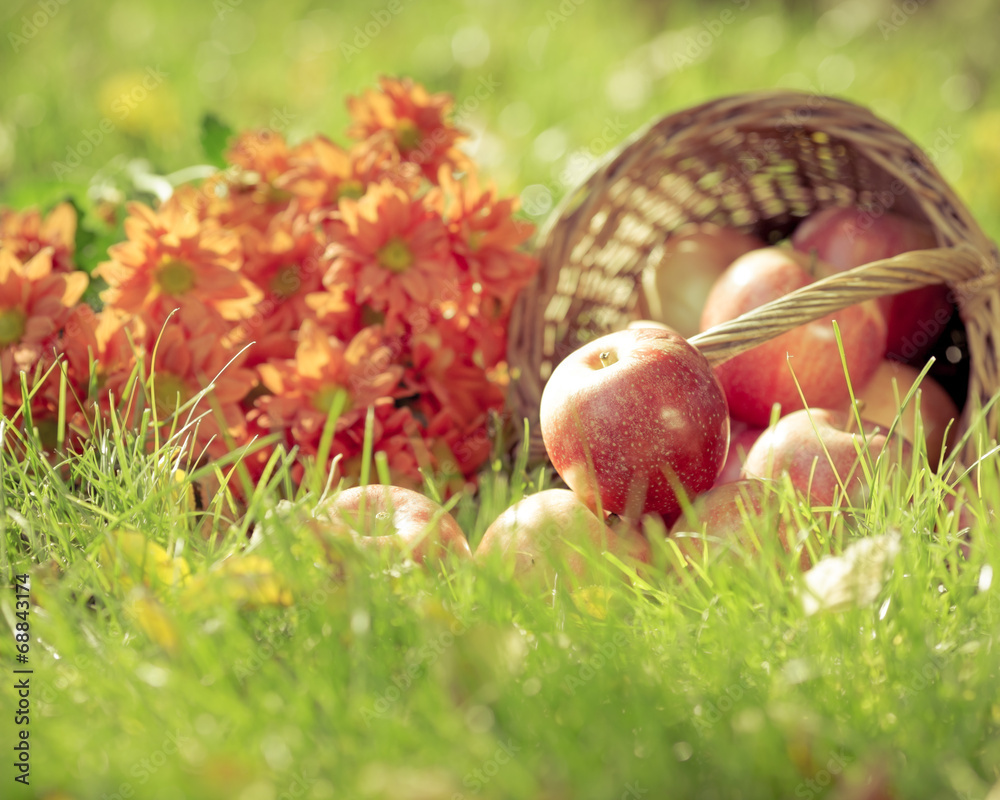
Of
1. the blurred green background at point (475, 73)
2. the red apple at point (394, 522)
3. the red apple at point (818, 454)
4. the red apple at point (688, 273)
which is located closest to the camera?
the red apple at point (394, 522)

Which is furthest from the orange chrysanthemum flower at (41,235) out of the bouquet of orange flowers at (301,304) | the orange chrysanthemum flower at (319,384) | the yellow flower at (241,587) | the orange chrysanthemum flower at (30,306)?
the yellow flower at (241,587)

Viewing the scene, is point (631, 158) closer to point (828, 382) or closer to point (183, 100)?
point (828, 382)

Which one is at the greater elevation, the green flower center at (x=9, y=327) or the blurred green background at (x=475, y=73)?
the blurred green background at (x=475, y=73)

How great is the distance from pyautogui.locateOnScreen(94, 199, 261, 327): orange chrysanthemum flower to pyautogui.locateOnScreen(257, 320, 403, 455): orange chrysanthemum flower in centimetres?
15

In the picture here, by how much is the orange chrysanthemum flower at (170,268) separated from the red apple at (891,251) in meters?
1.00

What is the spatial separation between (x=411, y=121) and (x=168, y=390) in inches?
26.6

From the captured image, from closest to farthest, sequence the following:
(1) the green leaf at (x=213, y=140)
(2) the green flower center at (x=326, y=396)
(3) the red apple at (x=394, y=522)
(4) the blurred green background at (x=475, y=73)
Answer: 1. (3) the red apple at (x=394, y=522)
2. (2) the green flower center at (x=326, y=396)
3. (1) the green leaf at (x=213, y=140)
4. (4) the blurred green background at (x=475, y=73)

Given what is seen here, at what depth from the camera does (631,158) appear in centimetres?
151

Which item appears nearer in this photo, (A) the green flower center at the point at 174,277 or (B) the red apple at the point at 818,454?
(B) the red apple at the point at 818,454

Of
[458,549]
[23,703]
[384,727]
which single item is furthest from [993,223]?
[23,703]

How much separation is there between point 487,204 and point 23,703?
100cm

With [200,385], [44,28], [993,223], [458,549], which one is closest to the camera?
[458,549]

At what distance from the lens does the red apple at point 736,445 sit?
4.58 feet

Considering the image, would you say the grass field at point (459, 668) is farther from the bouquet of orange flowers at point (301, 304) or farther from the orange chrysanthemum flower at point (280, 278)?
the orange chrysanthemum flower at point (280, 278)
